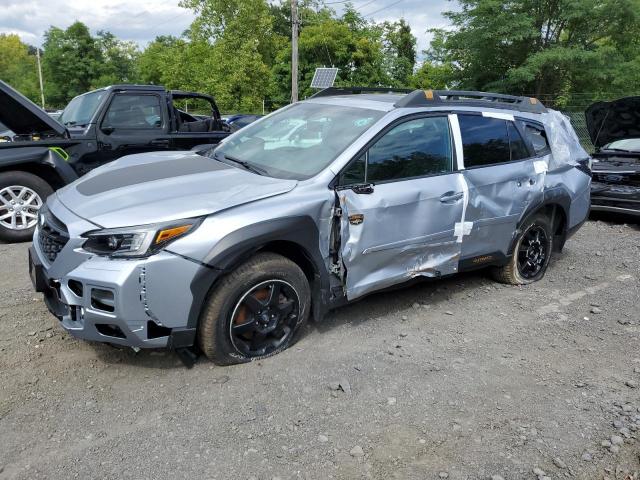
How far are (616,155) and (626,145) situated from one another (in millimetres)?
268

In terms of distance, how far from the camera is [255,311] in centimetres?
323

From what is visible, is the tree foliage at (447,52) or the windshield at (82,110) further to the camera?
the tree foliage at (447,52)

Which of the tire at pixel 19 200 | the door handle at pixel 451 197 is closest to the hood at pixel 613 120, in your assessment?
the door handle at pixel 451 197

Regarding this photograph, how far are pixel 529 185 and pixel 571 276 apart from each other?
1.42 m

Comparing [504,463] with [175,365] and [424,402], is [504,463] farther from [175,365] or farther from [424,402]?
[175,365]

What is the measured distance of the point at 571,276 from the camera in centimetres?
545

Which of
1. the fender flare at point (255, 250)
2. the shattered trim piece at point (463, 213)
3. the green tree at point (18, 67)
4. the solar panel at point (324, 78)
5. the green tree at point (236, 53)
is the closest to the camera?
the fender flare at point (255, 250)

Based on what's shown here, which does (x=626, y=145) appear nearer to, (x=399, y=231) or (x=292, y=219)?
(x=399, y=231)

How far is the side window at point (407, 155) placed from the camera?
3.57 meters

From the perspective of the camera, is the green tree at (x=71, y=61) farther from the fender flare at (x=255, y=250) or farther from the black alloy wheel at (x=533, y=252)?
the fender flare at (x=255, y=250)

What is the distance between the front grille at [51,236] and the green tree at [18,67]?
61761 mm

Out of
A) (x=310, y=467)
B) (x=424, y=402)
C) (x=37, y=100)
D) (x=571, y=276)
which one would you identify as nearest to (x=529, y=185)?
(x=571, y=276)

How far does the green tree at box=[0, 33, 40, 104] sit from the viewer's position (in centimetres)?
5809

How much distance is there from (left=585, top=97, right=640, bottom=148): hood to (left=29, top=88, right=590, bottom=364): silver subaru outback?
155 inches
